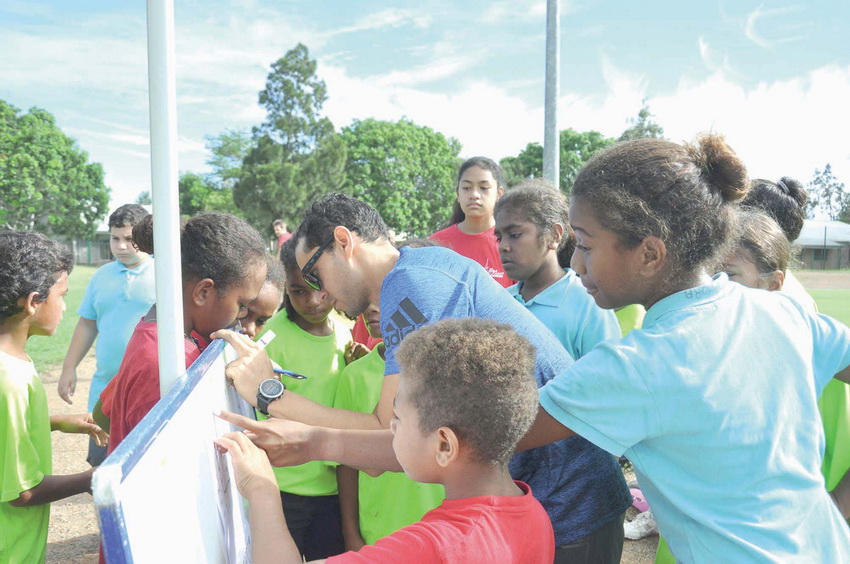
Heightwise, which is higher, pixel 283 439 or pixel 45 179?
pixel 45 179

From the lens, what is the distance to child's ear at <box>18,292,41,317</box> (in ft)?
7.52

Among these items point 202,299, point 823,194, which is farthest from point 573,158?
point 202,299

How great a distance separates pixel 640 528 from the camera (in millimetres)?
4309

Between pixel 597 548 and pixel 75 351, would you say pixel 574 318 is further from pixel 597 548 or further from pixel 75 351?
pixel 75 351

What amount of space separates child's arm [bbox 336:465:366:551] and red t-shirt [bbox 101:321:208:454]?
108cm

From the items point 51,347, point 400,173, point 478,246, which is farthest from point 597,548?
point 400,173

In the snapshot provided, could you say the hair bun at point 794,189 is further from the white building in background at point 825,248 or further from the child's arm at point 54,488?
the white building in background at point 825,248

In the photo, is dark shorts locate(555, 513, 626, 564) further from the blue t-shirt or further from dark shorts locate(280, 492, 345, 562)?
dark shorts locate(280, 492, 345, 562)

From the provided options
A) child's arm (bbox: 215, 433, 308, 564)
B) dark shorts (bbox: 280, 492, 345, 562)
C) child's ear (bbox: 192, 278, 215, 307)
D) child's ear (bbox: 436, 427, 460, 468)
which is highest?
child's ear (bbox: 192, 278, 215, 307)

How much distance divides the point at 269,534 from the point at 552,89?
18.0ft

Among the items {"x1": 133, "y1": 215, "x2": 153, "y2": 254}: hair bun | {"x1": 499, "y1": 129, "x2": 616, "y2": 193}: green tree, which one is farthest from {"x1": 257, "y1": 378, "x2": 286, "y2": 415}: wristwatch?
{"x1": 499, "y1": 129, "x2": 616, "y2": 193}: green tree

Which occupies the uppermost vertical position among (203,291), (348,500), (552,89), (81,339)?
(552,89)

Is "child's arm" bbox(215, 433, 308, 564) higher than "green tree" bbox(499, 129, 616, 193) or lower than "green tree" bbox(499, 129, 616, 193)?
lower

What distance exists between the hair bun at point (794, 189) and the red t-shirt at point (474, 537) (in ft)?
8.47
